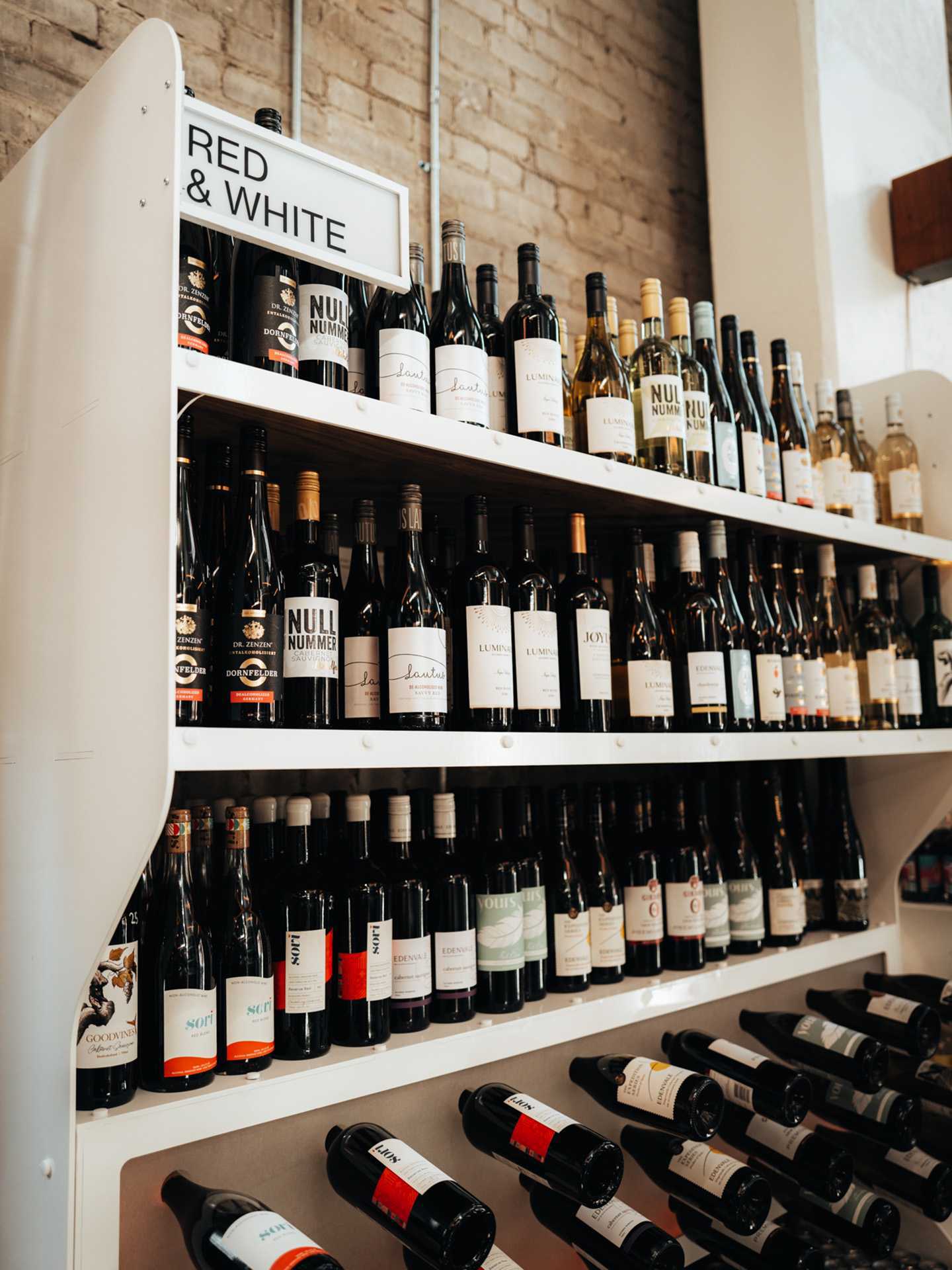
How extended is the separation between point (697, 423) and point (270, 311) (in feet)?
2.78

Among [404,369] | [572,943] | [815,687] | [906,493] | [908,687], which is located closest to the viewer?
[404,369]

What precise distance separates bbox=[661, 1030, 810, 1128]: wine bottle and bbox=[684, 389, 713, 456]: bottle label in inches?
40.5

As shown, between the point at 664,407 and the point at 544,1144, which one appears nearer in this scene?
the point at 544,1144

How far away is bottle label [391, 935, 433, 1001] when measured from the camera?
4.46 ft

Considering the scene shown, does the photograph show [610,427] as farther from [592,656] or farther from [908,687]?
[908,687]

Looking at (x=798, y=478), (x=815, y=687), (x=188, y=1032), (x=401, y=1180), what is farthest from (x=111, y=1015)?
(x=798, y=478)

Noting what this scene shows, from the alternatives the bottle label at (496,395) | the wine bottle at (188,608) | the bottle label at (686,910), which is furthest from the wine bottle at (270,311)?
the bottle label at (686,910)

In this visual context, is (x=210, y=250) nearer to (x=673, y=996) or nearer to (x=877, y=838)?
(x=673, y=996)

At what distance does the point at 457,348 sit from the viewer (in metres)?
1.42

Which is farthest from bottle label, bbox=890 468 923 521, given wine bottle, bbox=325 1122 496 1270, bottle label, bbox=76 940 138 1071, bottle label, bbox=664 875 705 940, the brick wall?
bottle label, bbox=76 940 138 1071

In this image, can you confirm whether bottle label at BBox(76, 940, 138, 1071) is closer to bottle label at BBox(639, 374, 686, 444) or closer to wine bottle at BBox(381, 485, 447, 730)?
wine bottle at BBox(381, 485, 447, 730)

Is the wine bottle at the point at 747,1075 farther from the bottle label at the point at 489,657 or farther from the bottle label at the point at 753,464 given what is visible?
the bottle label at the point at 753,464

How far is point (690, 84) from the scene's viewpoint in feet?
9.34

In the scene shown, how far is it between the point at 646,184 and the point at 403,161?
86 centimetres
